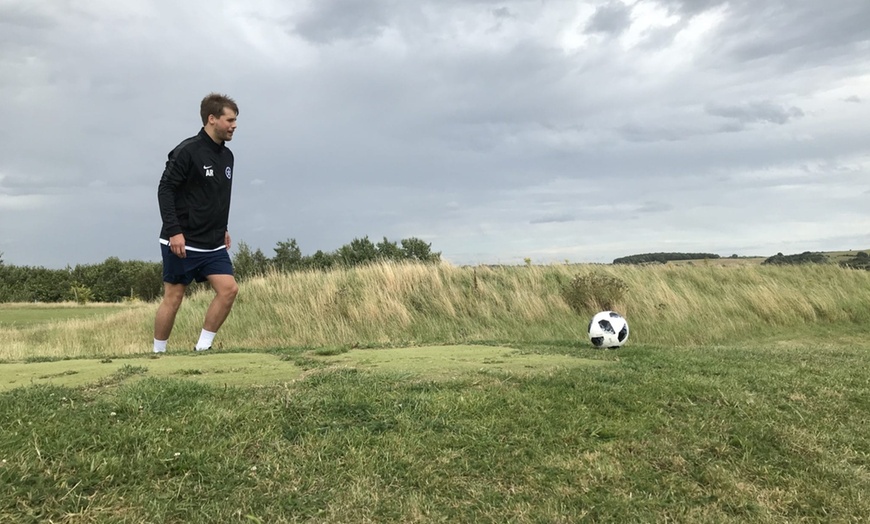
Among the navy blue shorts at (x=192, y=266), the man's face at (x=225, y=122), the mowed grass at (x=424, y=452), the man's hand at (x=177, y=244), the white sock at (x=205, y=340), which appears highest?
the man's face at (x=225, y=122)

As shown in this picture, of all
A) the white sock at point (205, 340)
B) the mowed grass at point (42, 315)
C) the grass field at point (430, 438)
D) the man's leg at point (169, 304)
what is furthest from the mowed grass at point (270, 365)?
the mowed grass at point (42, 315)

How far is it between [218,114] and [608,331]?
4614 millimetres

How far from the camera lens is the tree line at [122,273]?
100 feet

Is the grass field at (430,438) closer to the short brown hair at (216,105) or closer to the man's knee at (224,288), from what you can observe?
the man's knee at (224,288)

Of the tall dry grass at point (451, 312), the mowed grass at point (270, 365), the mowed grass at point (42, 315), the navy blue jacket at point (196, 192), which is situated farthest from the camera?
the mowed grass at point (42, 315)

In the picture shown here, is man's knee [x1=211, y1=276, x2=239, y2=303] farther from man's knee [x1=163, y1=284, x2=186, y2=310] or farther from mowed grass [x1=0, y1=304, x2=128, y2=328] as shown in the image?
mowed grass [x1=0, y1=304, x2=128, y2=328]

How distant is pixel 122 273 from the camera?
47.9 metres

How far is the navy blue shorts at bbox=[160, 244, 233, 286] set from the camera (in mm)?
5219

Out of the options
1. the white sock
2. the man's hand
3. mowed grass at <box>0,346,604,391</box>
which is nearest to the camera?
mowed grass at <box>0,346,604,391</box>

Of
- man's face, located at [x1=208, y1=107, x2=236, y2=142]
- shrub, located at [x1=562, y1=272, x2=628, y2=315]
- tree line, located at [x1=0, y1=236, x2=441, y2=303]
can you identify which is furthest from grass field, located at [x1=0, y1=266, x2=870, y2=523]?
tree line, located at [x1=0, y1=236, x2=441, y2=303]

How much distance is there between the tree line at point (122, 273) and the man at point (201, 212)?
15680 mm

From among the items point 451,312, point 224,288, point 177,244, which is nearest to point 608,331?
point 224,288

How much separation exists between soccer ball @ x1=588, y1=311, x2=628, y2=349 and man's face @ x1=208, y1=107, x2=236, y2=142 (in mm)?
4275

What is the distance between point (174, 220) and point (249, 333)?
204 inches
